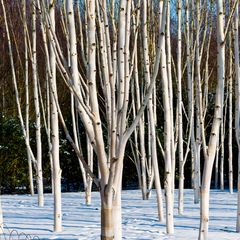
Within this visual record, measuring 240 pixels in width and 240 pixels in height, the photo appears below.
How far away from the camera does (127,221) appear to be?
16.0 ft

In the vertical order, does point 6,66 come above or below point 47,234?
above

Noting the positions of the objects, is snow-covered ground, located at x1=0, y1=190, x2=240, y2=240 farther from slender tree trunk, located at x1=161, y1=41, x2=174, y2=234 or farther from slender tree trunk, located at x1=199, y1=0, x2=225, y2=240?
slender tree trunk, located at x1=199, y1=0, x2=225, y2=240

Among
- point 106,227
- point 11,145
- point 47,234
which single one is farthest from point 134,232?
point 11,145

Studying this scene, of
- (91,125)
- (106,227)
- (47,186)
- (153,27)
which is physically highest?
(153,27)

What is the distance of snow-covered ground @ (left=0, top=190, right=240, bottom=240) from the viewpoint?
410 cm

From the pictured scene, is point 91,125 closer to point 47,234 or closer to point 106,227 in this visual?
point 106,227

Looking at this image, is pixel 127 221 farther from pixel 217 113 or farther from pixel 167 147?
pixel 217 113

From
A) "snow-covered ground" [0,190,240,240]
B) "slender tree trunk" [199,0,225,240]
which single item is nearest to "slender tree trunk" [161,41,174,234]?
"snow-covered ground" [0,190,240,240]

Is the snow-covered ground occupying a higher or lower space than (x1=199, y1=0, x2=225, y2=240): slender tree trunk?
lower

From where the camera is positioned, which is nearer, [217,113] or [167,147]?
[217,113]

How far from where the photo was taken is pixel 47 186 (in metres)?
11.0

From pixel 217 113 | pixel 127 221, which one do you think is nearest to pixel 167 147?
pixel 127 221

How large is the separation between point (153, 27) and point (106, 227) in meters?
3.38

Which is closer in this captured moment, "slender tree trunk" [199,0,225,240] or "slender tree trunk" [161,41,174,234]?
"slender tree trunk" [199,0,225,240]
